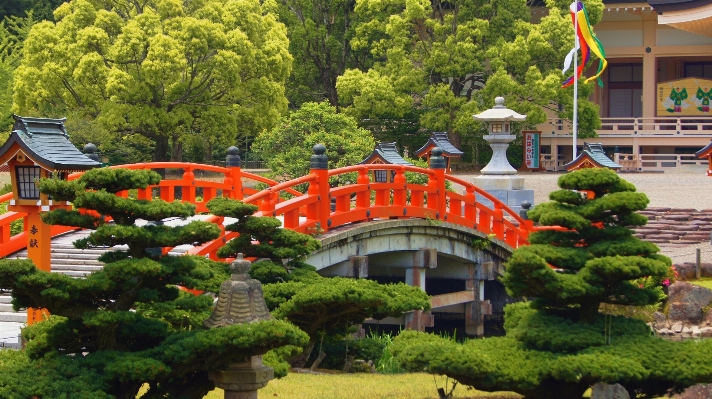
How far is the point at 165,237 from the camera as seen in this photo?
29.8 ft

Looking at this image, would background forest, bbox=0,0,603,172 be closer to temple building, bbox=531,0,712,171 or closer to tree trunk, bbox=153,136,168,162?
tree trunk, bbox=153,136,168,162

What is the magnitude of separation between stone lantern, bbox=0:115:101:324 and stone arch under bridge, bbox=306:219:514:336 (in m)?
4.43

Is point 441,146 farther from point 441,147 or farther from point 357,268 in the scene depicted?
point 357,268

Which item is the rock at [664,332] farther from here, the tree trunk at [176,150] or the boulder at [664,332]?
the tree trunk at [176,150]

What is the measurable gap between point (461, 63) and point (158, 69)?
1011 cm

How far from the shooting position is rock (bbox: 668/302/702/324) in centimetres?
1728

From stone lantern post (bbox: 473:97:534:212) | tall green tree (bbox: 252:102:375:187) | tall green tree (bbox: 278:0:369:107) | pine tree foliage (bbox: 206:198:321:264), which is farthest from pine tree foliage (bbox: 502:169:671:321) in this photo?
tall green tree (bbox: 278:0:369:107)

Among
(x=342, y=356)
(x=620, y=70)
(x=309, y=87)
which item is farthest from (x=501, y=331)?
(x=620, y=70)

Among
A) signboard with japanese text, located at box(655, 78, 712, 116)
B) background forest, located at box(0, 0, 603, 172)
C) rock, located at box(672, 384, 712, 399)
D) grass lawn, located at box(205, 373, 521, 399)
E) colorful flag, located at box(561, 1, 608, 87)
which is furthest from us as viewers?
signboard with japanese text, located at box(655, 78, 712, 116)

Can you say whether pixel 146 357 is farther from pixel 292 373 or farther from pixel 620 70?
pixel 620 70

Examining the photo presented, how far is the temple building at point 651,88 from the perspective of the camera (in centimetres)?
3441

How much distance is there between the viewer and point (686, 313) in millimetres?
17312

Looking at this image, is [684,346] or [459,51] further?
[459,51]

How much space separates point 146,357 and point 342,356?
4810 millimetres
